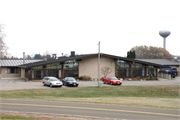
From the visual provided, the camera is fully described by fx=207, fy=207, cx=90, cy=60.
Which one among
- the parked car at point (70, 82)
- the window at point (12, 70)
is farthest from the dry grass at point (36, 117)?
the window at point (12, 70)

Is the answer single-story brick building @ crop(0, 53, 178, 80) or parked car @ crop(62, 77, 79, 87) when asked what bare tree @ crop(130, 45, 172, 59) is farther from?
parked car @ crop(62, 77, 79, 87)

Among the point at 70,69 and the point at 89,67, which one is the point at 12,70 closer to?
the point at 70,69

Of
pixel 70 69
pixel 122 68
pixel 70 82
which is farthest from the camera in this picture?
pixel 122 68

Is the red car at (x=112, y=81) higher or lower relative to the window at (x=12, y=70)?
lower

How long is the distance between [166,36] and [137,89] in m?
86.3

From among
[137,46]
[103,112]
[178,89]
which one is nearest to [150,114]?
[103,112]

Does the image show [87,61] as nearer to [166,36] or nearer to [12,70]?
[12,70]

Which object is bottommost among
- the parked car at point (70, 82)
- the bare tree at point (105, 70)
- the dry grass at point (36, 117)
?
the dry grass at point (36, 117)

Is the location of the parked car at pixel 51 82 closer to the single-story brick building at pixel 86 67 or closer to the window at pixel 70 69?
the single-story brick building at pixel 86 67

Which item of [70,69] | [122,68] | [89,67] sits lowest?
[70,69]

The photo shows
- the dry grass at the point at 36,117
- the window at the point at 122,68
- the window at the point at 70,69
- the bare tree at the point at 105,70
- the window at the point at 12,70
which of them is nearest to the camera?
the dry grass at the point at 36,117

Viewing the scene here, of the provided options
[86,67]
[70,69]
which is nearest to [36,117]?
[70,69]

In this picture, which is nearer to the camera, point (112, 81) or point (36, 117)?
point (36, 117)

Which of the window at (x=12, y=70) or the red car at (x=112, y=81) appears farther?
the window at (x=12, y=70)
